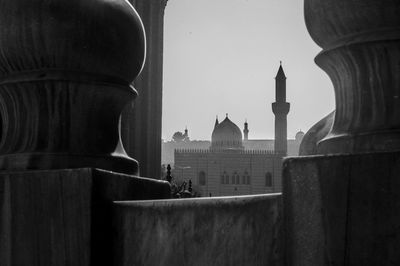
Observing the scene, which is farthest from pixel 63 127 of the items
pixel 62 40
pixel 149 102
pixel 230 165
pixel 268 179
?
pixel 268 179

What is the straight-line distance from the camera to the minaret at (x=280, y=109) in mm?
47531

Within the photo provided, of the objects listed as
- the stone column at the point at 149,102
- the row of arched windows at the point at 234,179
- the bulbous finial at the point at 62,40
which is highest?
the stone column at the point at 149,102

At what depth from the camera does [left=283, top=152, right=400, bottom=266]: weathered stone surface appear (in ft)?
3.25

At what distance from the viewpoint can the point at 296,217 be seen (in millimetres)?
1093

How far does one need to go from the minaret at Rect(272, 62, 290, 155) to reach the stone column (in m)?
21.2

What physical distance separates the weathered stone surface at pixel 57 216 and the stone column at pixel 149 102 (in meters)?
22.1

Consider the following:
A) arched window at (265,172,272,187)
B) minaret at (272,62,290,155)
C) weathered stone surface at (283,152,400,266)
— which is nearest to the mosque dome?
Answer: minaret at (272,62,290,155)

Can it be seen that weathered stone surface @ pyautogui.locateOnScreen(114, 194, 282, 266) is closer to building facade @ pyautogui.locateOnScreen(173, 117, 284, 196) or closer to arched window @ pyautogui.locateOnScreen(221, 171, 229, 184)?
building facade @ pyautogui.locateOnScreen(173, 117, 284, 196)

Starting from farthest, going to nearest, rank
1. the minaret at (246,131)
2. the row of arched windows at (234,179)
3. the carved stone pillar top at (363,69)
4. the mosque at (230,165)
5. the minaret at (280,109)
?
the minaret at (246,131) → the row of arched windows at (234,179) → the mosque at (230,165) → the minaret at (280,109) → the carved stone pillar top at (363,69)

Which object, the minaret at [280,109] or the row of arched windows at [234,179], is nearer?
the minaret at [280,109]

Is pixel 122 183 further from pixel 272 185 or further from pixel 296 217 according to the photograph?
pixel 272 185

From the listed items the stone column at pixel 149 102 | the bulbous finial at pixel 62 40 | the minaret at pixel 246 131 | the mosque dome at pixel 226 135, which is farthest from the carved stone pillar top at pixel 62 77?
the minaret at pixel 246 131

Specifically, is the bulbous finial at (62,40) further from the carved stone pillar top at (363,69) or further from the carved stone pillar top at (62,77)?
the carved stone pillar top at (363,69)

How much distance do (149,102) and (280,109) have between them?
23713 mm
